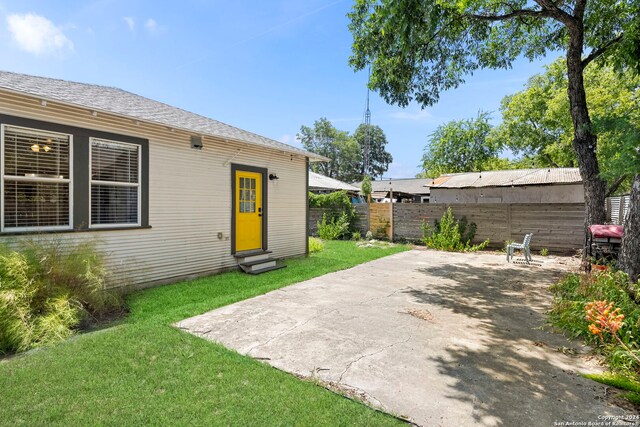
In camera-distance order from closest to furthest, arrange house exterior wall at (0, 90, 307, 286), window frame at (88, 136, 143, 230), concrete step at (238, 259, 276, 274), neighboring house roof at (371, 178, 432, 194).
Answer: house exterior wall at (0, 90, 307, 286) → window frame at (88, 136, 143, 230) → concrete step at (238, 259, 276, 274) → neighboring house roof at (371, 178, 432, 194)

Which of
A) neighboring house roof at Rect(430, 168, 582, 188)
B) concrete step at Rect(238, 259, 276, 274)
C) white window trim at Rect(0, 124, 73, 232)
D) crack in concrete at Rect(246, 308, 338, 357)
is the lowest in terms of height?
crack in concrete at Rect(246, 308, 338, 357)

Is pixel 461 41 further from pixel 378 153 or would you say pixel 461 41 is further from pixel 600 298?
pixel 378 153

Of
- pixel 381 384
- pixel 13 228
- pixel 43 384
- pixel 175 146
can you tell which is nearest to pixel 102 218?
pixel 13 228

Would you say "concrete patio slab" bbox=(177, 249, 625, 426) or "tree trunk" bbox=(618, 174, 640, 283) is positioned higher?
"tree trunk" bbox=(618, 174, 640, 283)

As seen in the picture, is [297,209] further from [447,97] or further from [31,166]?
[31,166]

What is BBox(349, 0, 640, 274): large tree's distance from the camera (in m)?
5.55

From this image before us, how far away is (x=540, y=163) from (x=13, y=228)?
28707mm

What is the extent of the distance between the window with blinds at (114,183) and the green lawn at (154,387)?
2331 mm

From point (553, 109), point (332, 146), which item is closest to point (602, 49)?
point (553, 109)

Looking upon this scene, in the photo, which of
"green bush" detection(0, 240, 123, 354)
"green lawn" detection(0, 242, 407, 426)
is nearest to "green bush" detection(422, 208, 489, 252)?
"green lawn" detection(0, 242, 407, 426)

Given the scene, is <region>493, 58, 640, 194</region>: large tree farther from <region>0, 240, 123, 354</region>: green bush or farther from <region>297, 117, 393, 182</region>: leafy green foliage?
<region>297, 117, 393, 182</region>: leafy green foliage

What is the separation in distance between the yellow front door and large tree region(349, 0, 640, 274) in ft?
12.4

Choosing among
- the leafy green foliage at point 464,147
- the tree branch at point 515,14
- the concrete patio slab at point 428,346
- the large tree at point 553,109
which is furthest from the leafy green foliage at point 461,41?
the leafy green foliage at point 464,147

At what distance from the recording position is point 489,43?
27.7ft
